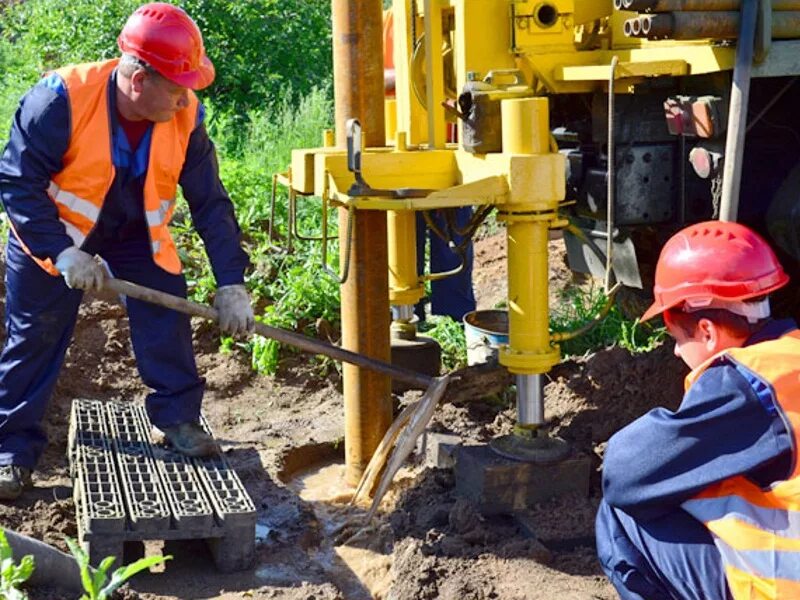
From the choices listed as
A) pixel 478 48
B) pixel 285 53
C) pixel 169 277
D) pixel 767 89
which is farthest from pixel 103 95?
pixel 285 53

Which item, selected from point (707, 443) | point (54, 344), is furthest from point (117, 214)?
point (707, 443)

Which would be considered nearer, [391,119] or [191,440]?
[191,440]

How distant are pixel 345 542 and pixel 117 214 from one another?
1.52 meters

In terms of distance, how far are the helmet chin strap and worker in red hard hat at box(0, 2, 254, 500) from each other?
7.13 ft

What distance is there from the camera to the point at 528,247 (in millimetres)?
4336

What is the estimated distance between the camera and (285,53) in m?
12.4

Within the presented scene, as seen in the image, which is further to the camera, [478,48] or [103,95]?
[478,48]

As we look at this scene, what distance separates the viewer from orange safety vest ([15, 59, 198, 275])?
4445 mm

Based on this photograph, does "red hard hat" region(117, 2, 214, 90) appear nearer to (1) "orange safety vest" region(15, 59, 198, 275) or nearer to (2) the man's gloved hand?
(1) "orange safety vest" region(15, 59, 198, 275)

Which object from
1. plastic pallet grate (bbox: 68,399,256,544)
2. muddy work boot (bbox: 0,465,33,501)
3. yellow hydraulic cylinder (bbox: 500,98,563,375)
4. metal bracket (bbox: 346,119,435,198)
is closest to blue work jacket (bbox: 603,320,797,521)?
yellow hydraulic cylinder (bbox: 500,98,563,375)

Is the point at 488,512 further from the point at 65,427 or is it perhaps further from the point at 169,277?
the point at 65,427

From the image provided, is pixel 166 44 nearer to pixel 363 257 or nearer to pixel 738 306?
pixel 363 257

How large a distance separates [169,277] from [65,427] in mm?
1296

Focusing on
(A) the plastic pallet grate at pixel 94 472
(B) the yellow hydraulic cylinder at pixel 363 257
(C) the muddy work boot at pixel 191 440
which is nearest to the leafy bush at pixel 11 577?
(A) the plastic pallet grate at pixel 94 472
